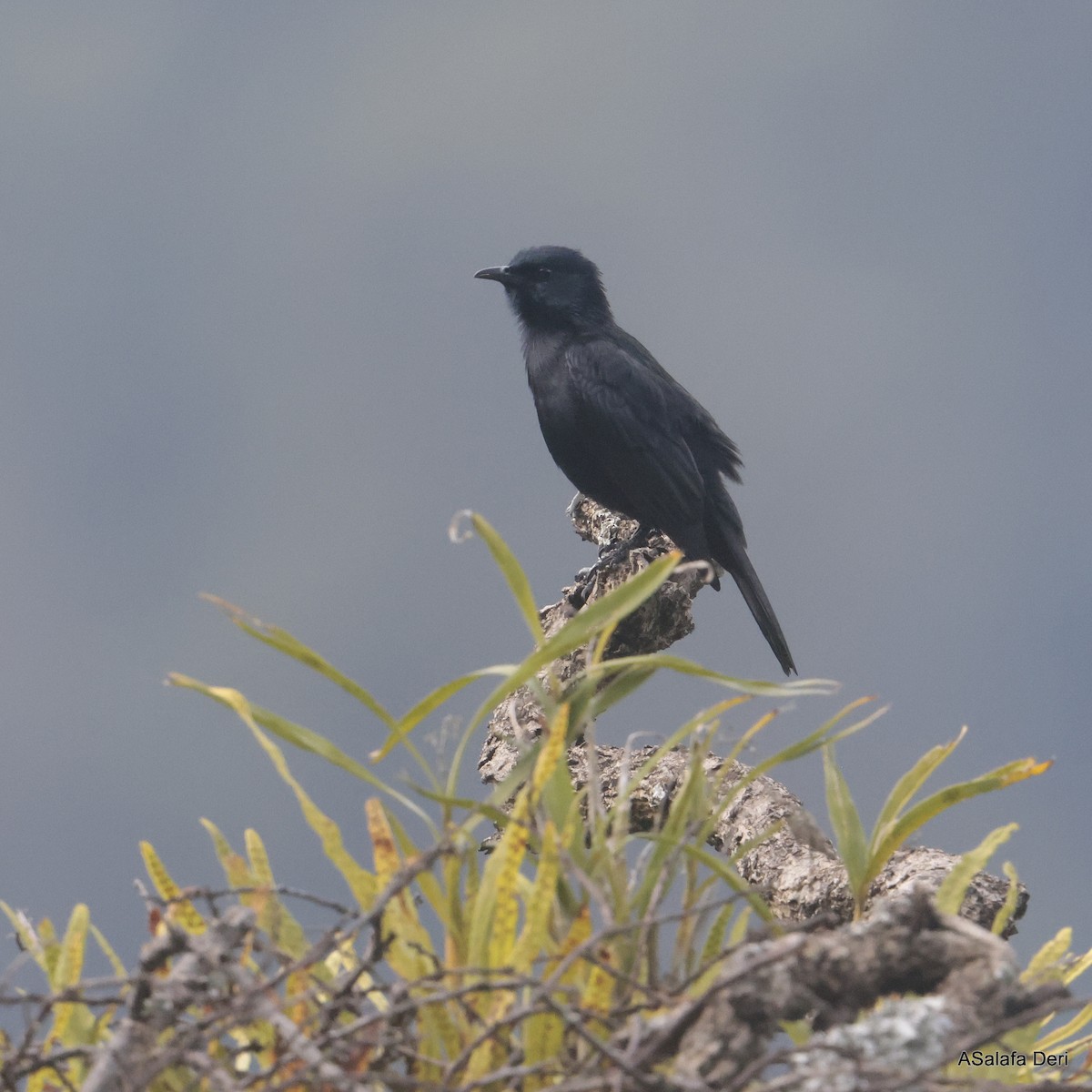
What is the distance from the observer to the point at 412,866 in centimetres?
174

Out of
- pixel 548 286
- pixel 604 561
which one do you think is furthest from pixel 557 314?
pixel 604 561

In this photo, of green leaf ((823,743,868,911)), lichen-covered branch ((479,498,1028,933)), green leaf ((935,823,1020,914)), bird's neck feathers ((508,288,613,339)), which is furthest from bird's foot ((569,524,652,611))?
green leaf ((935,823,1020,914))

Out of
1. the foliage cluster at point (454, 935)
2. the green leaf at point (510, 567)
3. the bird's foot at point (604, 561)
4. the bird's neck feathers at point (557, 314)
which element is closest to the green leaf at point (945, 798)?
the foliage cluster at point (454, 935)

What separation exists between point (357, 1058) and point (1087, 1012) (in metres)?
1.69

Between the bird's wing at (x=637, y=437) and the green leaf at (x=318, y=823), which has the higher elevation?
the bird's wing at (x=637, y=437)

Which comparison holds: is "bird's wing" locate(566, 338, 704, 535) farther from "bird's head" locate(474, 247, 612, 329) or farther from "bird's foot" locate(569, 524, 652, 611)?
"bird's head" locate(474, 247, 612, 329)

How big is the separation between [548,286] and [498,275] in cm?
26

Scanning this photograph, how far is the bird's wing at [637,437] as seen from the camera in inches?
243

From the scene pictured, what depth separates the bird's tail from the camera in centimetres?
612

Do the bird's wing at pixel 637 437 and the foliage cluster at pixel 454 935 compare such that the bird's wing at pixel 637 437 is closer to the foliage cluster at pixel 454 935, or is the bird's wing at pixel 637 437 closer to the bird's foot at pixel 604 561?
the bird's foot at pixel 604 561

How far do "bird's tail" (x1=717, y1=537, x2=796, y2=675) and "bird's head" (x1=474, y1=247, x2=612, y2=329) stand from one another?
1.50m

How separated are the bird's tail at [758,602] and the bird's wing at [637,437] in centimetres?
30

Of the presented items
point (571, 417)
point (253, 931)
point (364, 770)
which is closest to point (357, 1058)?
point (253, 931)

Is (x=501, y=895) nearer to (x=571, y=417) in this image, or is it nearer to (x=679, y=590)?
(x=679, y=590)
